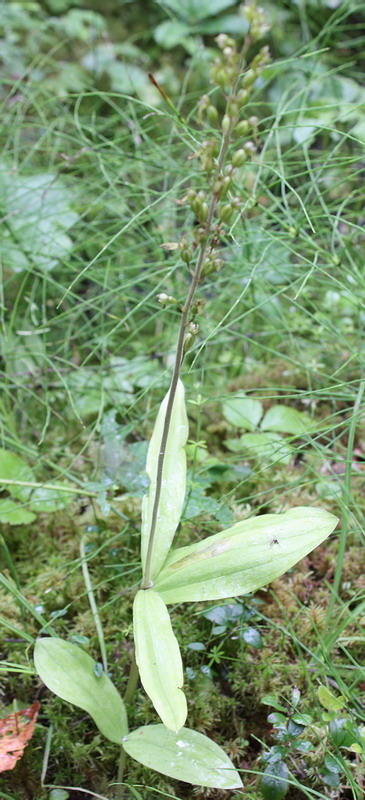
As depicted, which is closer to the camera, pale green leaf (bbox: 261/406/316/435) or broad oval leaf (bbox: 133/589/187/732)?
broad oval leaf (bbox: 133/589/187/732)

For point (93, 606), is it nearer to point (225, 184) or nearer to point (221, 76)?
point (225, 184)

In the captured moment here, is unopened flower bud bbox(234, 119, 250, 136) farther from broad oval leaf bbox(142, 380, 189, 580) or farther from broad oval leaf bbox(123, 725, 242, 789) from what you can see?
broad oval leaf bbox(123, 725, 242, 789)

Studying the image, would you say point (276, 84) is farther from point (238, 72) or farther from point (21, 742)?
point (21, 742)

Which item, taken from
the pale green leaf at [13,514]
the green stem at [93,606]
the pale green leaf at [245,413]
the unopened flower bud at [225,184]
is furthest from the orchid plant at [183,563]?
the pale green leaf at [245,413]

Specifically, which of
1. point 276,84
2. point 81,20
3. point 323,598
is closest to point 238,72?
point 323,598

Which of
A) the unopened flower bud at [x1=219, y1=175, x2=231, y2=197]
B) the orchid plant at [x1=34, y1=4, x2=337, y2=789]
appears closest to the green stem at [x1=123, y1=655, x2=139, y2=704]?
the orchid plant at [x1=34, y1=4, x2=337, y2=789]

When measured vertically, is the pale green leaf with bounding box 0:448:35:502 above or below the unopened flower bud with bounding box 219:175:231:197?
below

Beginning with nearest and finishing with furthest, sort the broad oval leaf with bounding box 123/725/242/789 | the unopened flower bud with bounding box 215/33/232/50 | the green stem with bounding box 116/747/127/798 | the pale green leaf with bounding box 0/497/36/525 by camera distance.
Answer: the unopened flower bud with bounding box 215/33/232/50, the broad oval leaf with bounding box 123/725/242/789, the green stem with bounding box 116/747/127/798, the pale green leaf with bounding box 0/497/36/525

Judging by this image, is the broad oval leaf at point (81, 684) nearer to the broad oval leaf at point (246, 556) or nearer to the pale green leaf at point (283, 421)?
the broad oval leaf at point (246, 556)
